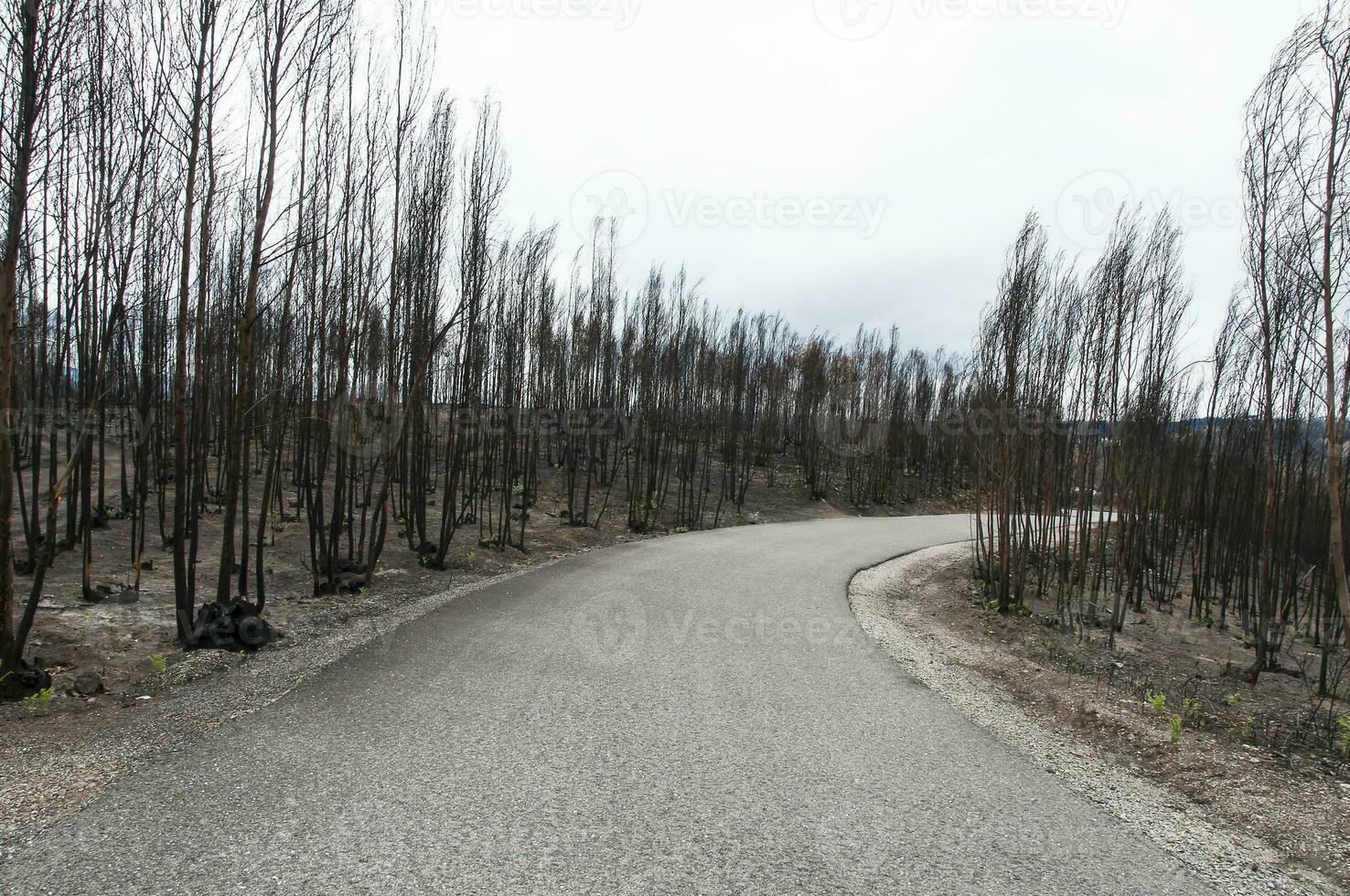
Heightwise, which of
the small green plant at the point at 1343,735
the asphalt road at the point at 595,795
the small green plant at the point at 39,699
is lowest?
the small green plant at the point at 1343,735

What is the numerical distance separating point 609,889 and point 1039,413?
1075 centimetres

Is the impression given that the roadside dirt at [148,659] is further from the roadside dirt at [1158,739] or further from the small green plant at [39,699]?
the roadside dirt at [1158,739]

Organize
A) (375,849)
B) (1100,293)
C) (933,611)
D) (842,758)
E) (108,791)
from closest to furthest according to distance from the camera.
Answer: (375,849)
(108,791)
(842,758)
(933,611)
(1100,293)

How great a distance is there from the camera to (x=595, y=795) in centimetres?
344

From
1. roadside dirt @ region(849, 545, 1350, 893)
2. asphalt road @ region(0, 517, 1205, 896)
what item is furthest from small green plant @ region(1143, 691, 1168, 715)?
asphalt road @ region(0, 517, 1205, 896)

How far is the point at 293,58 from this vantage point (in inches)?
267

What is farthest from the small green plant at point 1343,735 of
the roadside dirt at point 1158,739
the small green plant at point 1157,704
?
the small green plant at point 1157,704

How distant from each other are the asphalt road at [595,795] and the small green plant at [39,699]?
1.54 meters

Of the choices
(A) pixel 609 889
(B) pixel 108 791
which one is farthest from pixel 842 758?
(B) pixel 108 791

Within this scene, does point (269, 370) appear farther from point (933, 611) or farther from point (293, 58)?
point (933, 611)

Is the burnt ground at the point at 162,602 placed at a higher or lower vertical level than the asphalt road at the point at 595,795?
lower

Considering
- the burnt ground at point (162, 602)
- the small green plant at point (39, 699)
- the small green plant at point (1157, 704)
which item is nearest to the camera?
the small green plant at point (39, 699)

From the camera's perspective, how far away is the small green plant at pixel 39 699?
14.7ft

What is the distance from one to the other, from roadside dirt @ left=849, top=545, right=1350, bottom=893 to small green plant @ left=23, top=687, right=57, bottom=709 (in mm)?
6517
